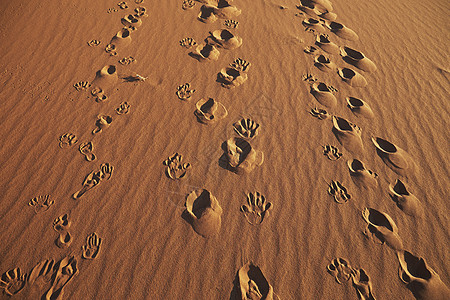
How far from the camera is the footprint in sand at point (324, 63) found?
318 cm

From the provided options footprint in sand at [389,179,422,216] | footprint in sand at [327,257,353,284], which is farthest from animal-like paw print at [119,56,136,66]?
footprint in sand at [389,179,422,216]

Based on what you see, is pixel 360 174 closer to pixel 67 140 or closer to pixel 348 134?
pixel 348 134

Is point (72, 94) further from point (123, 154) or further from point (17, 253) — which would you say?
point (17, 253)

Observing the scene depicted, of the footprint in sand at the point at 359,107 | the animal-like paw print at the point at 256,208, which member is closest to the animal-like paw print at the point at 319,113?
the footprint in sand at the point at 359,107

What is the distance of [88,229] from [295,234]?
5.84 ft

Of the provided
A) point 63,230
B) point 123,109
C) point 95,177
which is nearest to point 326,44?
point 123,109

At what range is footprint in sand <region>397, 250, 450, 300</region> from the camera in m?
1.75

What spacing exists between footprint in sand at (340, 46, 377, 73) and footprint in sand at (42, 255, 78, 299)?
3.96m

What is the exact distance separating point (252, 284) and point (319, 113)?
1969 millimetres

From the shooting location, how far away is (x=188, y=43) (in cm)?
337

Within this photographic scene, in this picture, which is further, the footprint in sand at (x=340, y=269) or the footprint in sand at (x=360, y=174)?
the footprint in sand at (x=360, y=174)

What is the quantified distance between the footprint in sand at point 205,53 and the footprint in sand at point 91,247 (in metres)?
2.46

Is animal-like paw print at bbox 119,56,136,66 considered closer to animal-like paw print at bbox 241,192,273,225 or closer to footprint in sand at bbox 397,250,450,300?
A: animal-like paw print at bbox 241,192,273,225

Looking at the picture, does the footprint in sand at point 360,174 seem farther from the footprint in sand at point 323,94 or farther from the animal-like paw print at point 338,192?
the footprint in sand at point 323,94
